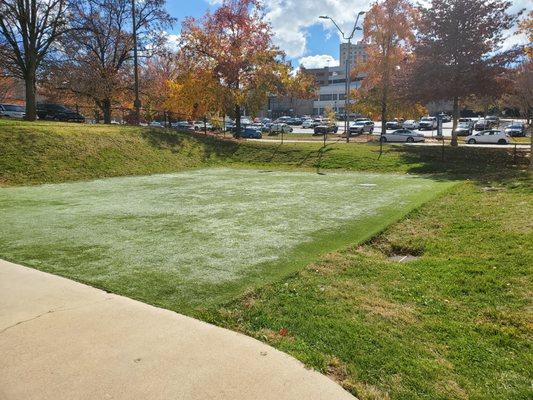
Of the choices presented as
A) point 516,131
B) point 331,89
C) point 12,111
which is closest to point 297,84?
point 12,111

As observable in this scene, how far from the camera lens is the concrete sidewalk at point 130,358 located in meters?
3.20

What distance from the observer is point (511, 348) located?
3.92 m

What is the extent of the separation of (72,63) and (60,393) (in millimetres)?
33449

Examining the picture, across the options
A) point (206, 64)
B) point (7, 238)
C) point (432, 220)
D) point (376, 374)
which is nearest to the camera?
point (376, 374)

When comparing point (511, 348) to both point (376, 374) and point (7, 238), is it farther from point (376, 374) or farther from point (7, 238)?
point (7, 238)

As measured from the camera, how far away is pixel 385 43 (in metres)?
34.6

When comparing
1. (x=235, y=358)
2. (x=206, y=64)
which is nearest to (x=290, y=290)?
(x=235, y=358)

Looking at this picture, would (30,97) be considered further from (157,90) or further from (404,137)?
(404,137)

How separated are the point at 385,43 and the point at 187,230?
102 feet

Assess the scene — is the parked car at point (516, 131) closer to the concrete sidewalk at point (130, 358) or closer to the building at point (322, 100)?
the concrete sidewalk at point (130, 358)

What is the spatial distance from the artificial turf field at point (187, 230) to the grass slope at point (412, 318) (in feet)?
1.85

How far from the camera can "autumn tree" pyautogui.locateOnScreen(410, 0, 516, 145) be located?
27.1m

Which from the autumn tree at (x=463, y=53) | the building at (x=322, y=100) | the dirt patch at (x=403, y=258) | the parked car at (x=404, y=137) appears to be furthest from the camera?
the building at (x=322, y=100)

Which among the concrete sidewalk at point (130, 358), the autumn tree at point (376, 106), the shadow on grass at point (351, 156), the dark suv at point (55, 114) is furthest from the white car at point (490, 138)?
the concrete sidewalk at point (130, 358)
